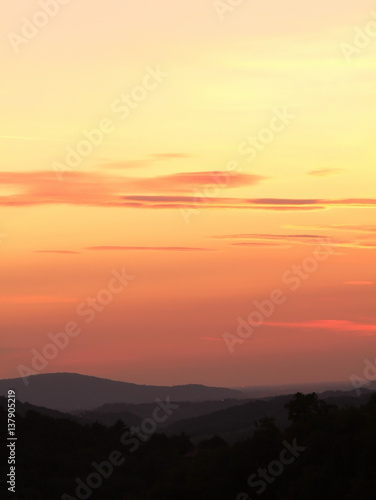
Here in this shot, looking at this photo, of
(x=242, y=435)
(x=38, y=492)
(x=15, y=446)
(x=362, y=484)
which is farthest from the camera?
(x=242, y=435)

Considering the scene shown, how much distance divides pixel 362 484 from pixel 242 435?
82.9 meters

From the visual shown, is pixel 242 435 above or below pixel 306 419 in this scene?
above

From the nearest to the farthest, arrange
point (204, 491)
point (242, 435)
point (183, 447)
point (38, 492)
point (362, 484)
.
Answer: point (362, 484) < point (204, 491) < point (38, 492) < point (183, 447) < point (242, 435)

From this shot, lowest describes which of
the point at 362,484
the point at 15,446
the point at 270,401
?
Answer: the point at 362,484

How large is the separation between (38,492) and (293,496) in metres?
32.9

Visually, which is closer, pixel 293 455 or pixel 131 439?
pixel 293 455

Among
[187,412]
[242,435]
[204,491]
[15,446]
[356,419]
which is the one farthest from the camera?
[187,412]

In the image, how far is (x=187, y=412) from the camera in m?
193

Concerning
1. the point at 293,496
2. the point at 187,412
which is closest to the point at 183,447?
the point at 293,496

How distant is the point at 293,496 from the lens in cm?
4875

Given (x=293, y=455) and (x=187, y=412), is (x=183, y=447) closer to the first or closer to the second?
(x=293, y=455)

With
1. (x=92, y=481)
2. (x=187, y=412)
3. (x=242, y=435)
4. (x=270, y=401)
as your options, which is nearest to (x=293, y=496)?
(x=92, y=481)

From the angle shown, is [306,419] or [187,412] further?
[187,412]

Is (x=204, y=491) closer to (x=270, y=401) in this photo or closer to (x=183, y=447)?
(x=183, y=447)
